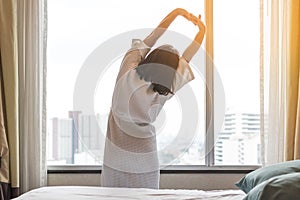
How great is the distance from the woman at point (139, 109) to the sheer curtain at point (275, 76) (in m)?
0.83

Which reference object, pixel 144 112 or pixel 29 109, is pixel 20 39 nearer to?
pixel 29 109

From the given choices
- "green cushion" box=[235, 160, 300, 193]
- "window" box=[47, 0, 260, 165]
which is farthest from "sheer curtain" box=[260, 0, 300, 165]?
"green cushion" box=[235, 160, 300, 193]

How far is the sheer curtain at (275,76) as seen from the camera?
2.89m

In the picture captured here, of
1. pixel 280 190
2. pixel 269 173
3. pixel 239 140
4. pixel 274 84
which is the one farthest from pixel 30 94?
pixel 280 190

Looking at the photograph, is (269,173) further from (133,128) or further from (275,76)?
(275,76)

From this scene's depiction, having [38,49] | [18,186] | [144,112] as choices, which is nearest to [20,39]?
[38,49]

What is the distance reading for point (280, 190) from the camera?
1.33 m

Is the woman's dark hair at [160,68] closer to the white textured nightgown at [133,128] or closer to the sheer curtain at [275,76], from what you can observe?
the white textured nightgown at [133,128]

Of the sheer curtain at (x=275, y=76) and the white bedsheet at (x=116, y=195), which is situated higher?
the sheer curtain at (x=275, y=76)

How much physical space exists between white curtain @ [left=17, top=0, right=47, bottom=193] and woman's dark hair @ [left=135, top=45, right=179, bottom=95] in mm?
1022

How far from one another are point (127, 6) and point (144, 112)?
1116 millimetres

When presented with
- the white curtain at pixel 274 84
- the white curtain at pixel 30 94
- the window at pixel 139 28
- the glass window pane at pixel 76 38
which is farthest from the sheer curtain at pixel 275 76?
the white curtain at pixel 30 94

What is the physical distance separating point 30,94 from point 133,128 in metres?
1.02

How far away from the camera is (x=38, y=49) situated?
2.97 metres
